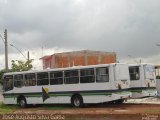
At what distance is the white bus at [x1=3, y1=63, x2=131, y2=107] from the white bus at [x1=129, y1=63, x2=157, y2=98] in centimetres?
132

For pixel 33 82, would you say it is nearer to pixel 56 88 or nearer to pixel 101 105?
pixel 56 88

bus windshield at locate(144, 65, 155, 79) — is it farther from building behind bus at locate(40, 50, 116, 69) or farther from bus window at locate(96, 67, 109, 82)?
building behind bus at locate(40, 50, 116, 69)

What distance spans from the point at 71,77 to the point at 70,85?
501 mm

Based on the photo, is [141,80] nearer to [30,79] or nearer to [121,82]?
[121,82]

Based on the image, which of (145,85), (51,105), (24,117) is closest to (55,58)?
(51,105)

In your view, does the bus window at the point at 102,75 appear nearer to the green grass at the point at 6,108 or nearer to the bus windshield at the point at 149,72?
the bus windshield at the point at 149,72

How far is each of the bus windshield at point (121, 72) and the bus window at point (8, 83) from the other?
9.19 m

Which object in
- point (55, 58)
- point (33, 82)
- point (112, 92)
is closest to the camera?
point (112, 92)

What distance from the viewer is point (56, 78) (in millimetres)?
27344

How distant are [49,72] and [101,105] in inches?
157

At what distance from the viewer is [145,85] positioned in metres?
26.4

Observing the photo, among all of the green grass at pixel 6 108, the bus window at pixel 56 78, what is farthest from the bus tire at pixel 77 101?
the green grass at pixel 6 108

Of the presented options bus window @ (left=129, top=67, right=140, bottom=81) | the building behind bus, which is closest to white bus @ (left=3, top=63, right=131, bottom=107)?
bus window @ (left=129, top=67, right=140, bottom=81)

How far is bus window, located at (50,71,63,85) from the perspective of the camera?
2703cm
